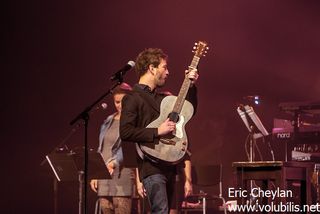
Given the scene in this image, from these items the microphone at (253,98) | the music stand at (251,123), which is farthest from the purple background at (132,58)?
the music stand at (251,123)

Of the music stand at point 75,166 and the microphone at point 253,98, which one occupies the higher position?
the microphone at point 253,98

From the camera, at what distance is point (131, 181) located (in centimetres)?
671

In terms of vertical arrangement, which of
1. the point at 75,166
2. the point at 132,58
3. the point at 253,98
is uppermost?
the point at 132,58

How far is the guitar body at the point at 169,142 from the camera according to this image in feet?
15.7

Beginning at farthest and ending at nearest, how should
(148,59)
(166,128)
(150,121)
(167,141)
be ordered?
(148,59)
(150,121)
(167,141)
(166,128)

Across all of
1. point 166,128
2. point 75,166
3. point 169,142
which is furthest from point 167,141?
point 75,166

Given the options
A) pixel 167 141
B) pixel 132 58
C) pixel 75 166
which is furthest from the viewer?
pixel 132 58

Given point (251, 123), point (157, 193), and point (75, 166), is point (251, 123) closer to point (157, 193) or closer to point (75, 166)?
point (75, 166)

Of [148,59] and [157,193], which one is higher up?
[148,59]

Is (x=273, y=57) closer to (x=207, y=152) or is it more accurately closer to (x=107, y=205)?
(x=207, y=152)

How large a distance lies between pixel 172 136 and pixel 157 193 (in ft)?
1.63

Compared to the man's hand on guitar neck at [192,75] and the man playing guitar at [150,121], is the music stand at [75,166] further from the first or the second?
the man's hand on guitar neck at [192,75]

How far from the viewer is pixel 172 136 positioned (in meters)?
4.88

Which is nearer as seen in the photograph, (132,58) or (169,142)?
(169,142)
